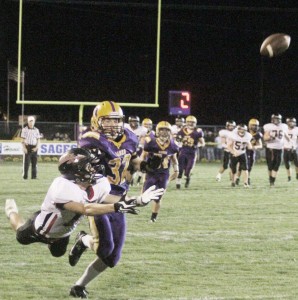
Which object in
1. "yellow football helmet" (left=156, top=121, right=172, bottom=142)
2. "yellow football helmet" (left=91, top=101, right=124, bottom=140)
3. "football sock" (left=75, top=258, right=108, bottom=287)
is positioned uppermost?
"yellow football helmet" (left=91, top=101, right=124, bottom=140)

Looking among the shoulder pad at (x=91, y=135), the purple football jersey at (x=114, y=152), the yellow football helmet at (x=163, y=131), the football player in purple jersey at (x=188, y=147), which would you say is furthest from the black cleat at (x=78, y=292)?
the football player in purple jersey at (x=188, y=147)

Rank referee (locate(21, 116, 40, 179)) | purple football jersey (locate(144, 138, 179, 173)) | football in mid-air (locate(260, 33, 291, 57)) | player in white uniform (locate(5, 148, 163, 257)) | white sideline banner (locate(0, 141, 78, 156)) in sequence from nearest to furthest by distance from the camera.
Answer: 1. player in white uniform (locate(5, 148, 163, 257))
2. purple football jersey (locate(144, 138, 179, 173))
3. football in mid-air (locate(260, 33, 291, 57))
4. referee (locate(21, 116, 40, 179))
5. white sideline banner (locate(0, 141, 78, 156))

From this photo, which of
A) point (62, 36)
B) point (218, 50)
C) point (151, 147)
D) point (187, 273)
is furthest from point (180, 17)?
point (187, 273)

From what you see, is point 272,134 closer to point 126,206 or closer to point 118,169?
point 118,169

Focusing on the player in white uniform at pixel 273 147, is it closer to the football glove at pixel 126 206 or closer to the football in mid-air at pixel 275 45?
the football in mid-air at pixel 275 45

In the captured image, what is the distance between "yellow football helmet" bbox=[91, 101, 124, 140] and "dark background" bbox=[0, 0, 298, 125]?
101 feet

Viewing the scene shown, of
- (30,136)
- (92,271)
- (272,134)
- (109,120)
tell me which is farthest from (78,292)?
(30,136)

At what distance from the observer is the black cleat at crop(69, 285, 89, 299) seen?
5.95 meters

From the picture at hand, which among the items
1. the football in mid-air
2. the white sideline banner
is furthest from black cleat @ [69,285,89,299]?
the white sideline banner

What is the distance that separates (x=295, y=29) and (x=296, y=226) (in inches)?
1254

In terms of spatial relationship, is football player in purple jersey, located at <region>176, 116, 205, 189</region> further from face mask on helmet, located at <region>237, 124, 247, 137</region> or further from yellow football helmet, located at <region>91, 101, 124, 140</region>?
yellow football helmet, located at <region>91, 101, 124, 140</region>

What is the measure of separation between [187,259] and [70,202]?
2457mm

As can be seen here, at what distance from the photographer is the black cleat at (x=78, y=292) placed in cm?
595

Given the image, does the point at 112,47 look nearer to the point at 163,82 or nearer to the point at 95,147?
the point at 163,82
